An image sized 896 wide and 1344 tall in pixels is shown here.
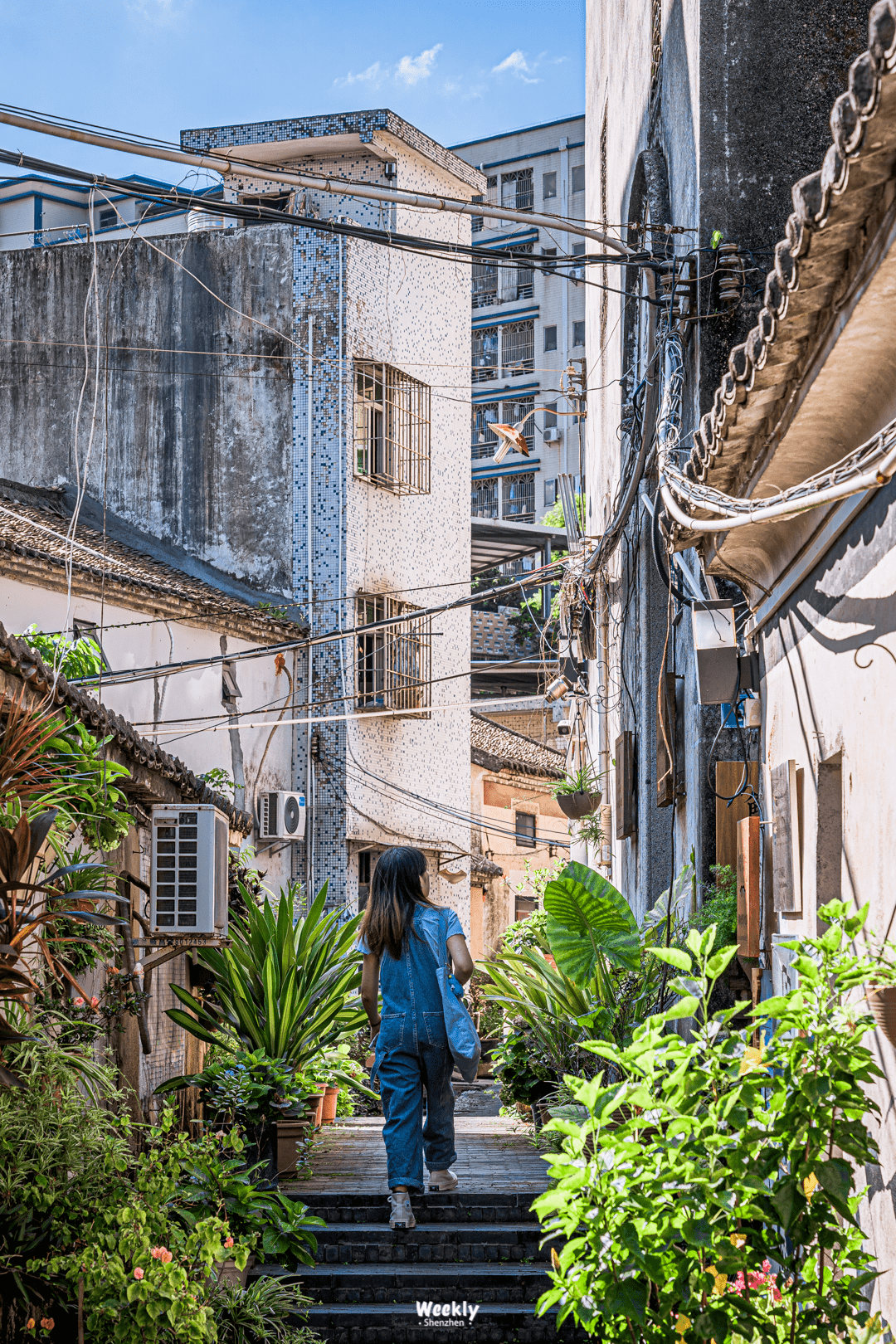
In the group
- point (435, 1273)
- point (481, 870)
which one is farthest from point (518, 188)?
point (435, 1273)

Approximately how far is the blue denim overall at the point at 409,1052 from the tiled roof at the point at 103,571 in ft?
26.4

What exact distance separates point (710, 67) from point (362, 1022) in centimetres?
626

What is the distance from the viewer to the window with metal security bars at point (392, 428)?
73.3 ft

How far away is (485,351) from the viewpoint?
5578 centimetres

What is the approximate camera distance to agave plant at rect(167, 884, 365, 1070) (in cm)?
962

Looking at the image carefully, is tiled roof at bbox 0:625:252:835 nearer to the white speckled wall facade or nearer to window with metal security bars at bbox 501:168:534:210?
the white speckled wall facade

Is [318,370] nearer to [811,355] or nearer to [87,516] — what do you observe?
[87,516]

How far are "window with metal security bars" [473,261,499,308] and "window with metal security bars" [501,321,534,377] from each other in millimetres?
1556

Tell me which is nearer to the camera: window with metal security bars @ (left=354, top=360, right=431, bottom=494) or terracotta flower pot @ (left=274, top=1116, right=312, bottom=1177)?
terracotta flower pot @ (left=274, top=1116, right=312, bottom=1177)

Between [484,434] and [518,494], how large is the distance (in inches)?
102

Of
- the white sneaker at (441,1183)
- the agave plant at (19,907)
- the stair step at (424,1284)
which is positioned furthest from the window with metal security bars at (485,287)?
the agave plant at (19,907)

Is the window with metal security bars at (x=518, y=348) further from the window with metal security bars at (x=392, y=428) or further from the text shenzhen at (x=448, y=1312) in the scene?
the text shenzhen at (x=448, y=1312)

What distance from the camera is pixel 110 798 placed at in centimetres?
757

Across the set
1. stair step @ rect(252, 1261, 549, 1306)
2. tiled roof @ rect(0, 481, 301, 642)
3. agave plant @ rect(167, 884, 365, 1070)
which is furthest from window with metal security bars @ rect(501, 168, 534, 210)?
stair step @ rect(252, 1261, 549, 1306)
